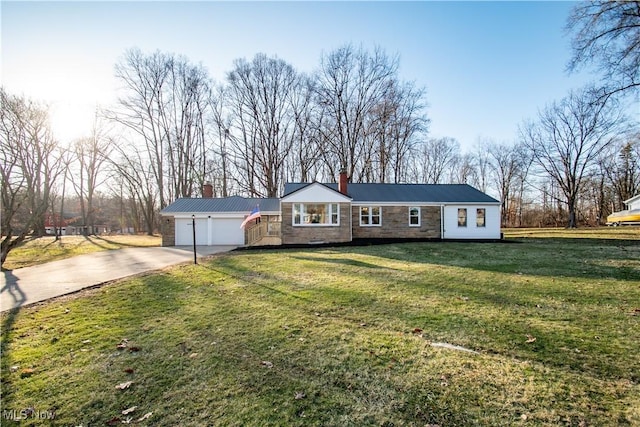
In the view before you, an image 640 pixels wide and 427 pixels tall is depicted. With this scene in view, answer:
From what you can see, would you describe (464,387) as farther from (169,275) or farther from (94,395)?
(169,275)

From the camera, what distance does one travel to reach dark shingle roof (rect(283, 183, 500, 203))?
21422 millimetres

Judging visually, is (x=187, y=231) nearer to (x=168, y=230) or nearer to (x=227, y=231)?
(x=168, y=230)

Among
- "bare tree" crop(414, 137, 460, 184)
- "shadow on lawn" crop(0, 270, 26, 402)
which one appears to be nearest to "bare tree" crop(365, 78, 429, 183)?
"bare tree" crop(414, 137, 460, 184)

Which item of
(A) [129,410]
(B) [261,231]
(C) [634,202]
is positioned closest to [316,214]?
(B) [261,231]

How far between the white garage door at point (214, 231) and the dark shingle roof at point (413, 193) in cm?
456

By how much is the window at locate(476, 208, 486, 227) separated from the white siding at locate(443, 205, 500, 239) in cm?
19

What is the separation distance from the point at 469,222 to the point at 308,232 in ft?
37.0

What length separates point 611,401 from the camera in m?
2.88

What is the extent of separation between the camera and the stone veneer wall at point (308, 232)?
19375 millimetres

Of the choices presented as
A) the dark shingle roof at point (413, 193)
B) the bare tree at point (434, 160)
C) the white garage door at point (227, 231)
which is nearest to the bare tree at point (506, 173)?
the bare tree at point (434, 160)

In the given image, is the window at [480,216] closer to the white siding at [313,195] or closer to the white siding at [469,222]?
the white siding at [469,222]

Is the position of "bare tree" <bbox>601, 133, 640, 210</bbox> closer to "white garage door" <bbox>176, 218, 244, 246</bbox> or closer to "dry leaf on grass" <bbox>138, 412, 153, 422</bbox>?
"white garage door" <bbox>176, 218, 244, 246</bbox>

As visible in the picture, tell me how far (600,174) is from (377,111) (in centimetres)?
3092

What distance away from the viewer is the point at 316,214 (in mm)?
19688
